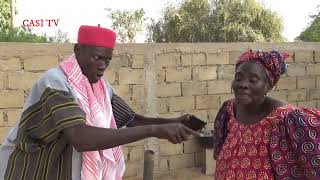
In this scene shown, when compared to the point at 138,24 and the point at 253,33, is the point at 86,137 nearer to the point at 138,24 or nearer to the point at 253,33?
the point at 253,33

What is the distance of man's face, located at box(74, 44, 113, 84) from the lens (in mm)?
2279

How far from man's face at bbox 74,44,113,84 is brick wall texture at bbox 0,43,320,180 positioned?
2904mm

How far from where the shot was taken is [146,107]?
6.03m

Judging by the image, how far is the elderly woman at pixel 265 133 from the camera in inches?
95.0

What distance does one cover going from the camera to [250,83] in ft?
8.41

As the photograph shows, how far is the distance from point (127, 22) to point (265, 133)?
34.3 metres

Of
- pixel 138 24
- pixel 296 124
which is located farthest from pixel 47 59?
pixel 138 24

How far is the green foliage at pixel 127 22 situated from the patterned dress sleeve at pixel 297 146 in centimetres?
3235

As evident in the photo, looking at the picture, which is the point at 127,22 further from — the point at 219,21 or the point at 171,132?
the point at 171,132

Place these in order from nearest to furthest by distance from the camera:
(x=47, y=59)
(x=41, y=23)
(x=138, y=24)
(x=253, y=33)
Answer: (x=47, y=59) → (x=41, y=23) → (x=253, y=33) → (x=138, y=24)

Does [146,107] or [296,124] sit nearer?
[296,124]

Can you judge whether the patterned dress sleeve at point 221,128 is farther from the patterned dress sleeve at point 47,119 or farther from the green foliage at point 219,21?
the green foliage at point 219,21

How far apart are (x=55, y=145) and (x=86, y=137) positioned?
266 mm

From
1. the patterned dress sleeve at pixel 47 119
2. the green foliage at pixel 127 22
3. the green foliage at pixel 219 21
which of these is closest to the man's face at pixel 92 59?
the patterned dress sleeve at pixel 47 119
